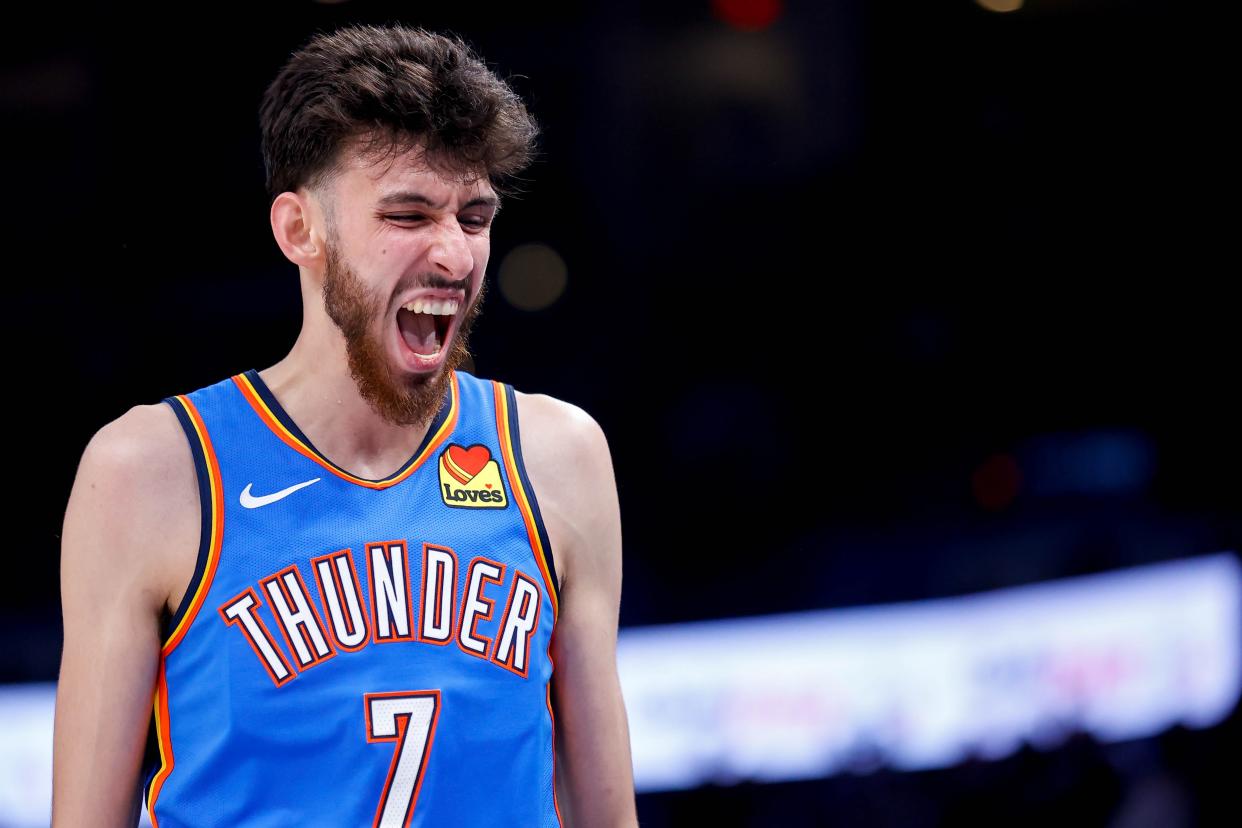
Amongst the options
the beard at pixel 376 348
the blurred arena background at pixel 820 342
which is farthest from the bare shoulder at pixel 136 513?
the blurred arena background at pixel 820 342

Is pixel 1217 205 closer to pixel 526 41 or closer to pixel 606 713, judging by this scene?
pixel 526 41

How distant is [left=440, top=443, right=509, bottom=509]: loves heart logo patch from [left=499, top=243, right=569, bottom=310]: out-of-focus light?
22.8 ft

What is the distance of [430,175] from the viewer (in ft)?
7.50

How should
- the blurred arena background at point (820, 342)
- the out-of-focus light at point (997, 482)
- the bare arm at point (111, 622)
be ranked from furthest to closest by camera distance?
the out-of-focus light at point (997, 482), the blurred arena background at point (820, 342), the bare arm at point (111, 622)

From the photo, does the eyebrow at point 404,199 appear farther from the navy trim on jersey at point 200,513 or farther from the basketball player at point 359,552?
the navy trim on jersey at point 200,513

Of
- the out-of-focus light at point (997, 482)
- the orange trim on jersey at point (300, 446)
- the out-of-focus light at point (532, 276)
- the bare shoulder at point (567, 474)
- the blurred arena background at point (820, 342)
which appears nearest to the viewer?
the orange trim on jersey at point (300, 446)

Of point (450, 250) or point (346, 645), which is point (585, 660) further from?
point (450, 250)

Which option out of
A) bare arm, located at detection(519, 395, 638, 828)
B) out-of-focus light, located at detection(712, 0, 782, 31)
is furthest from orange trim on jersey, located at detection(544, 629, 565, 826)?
out-of-focus light, located at detection(712, 0, 782, 31)

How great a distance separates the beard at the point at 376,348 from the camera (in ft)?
7.59

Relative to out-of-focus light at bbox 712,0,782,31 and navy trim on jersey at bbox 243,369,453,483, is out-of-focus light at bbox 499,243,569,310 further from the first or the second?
navy trim on jersey at bbox 243,369,453,483

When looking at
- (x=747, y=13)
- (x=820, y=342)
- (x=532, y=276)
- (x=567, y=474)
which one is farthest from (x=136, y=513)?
(x=747, y=13)

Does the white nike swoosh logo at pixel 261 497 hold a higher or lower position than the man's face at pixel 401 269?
lower

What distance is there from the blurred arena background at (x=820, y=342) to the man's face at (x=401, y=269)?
556 cm

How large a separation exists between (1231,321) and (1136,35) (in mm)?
2524
